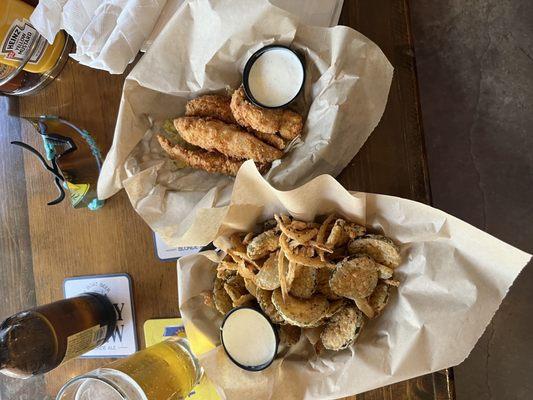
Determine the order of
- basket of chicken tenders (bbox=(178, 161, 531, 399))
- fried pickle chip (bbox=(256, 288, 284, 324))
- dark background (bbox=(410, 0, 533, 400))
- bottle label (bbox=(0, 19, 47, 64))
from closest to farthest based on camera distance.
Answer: basket of chicken tenders (bbox=(178, 161, 531, 399)) → fried pickle chip (bbox=(256, 288, 284, 324)) → bottle label (bbox=(0, 19, 47, 64)) → dark background (bbox=(410, 0, 533, 400))

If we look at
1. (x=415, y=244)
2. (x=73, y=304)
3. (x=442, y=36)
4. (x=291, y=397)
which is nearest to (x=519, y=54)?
(x=442, y=36)

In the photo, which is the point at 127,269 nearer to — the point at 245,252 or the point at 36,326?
the point at 36,326

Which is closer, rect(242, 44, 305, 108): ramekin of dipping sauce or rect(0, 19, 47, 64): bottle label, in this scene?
rect(242, 44, 305, 108): ramekin of dipping sauce

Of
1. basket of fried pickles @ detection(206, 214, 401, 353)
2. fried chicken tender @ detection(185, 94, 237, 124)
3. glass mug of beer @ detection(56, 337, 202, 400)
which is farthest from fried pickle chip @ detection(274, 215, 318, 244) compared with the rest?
glass mug of beer @ detection(56, 337, 202, 400)

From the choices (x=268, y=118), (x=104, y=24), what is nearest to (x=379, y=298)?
(x=268, y=118)

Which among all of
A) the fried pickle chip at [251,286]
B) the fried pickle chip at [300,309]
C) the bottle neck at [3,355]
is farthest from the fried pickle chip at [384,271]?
the bottle neck at [3,355]

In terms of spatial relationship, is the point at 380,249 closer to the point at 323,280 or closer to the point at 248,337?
the point at 323,280

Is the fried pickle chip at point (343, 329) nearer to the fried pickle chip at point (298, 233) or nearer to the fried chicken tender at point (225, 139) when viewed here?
the fried pickle chip at point (298, 233)

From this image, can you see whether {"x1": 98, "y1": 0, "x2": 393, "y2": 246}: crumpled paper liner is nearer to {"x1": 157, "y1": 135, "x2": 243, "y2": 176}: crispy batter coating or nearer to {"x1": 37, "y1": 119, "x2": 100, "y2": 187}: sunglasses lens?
{"x1": 157, "y1": 135, "x2": 243, "y2": 176}: crispy batter coating
